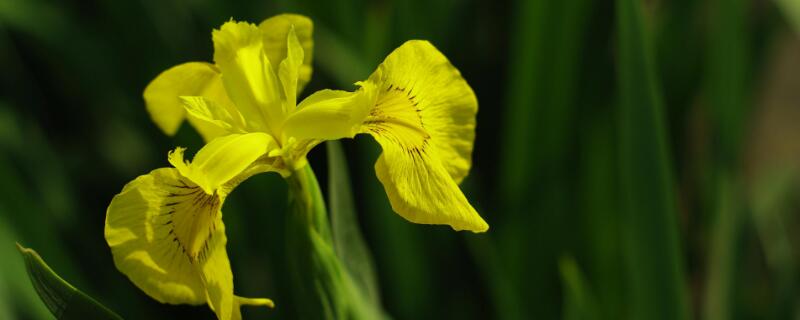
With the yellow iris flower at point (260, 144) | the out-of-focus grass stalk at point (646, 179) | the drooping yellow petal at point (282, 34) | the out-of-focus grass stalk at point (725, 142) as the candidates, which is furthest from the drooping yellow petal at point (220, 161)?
the out-of-focus grass stalk at point (725, 142)

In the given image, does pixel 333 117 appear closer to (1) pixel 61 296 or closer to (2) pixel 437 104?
(2) pixel 437 104

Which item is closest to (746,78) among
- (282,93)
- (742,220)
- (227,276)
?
(742,220)

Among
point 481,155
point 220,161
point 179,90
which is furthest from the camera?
point 481,155

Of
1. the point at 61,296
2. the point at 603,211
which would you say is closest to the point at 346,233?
the point at 61,296

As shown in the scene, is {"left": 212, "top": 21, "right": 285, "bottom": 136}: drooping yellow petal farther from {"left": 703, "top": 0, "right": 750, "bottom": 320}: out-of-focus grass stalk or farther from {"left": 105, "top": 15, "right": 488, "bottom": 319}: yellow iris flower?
{"left": 703, "top": 0, "right": 750, "bottom": 320}: out-of-focus grass stalk

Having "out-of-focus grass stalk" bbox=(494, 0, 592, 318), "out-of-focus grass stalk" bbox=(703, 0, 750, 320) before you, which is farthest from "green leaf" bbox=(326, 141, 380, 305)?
"out-of-focus grass stalk" bbox=(703, 0, 750, 320)

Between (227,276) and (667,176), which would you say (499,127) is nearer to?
(667,176)

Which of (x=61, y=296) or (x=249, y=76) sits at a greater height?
(x=249, y=76)

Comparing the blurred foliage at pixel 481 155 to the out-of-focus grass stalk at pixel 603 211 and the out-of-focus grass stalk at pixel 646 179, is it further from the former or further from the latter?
the out-of-focus grass stalk at pixel 646 179
